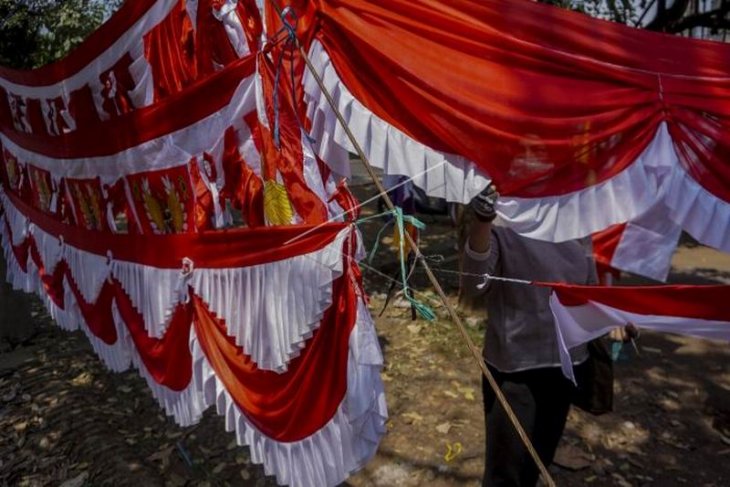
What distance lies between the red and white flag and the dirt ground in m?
1.83

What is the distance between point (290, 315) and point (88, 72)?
1.86 m

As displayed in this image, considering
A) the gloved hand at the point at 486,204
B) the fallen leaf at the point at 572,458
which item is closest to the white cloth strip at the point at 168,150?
the gloved hand at the point at 486,204

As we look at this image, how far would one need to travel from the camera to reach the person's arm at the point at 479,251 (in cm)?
166

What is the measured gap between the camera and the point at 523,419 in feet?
7.14

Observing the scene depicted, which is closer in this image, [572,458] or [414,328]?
[572,458]

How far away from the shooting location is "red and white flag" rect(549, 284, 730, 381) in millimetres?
1340

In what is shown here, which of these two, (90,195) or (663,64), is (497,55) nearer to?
(663,64)

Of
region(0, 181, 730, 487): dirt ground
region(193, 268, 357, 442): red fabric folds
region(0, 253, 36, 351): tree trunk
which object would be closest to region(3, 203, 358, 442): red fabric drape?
region(193, 268, 357, 442): red fabric folds

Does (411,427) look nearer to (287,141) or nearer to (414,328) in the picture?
(414,328)

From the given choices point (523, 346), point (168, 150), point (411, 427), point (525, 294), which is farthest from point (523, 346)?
point (411, 427)

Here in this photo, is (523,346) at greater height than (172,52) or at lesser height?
lesser

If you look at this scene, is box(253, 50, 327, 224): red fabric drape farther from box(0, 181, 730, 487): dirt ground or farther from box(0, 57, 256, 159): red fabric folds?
box(0, 181, 730, 487): dirt ground

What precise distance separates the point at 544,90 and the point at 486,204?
33 cm

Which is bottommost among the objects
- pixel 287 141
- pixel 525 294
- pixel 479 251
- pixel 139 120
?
pixel 525 294
